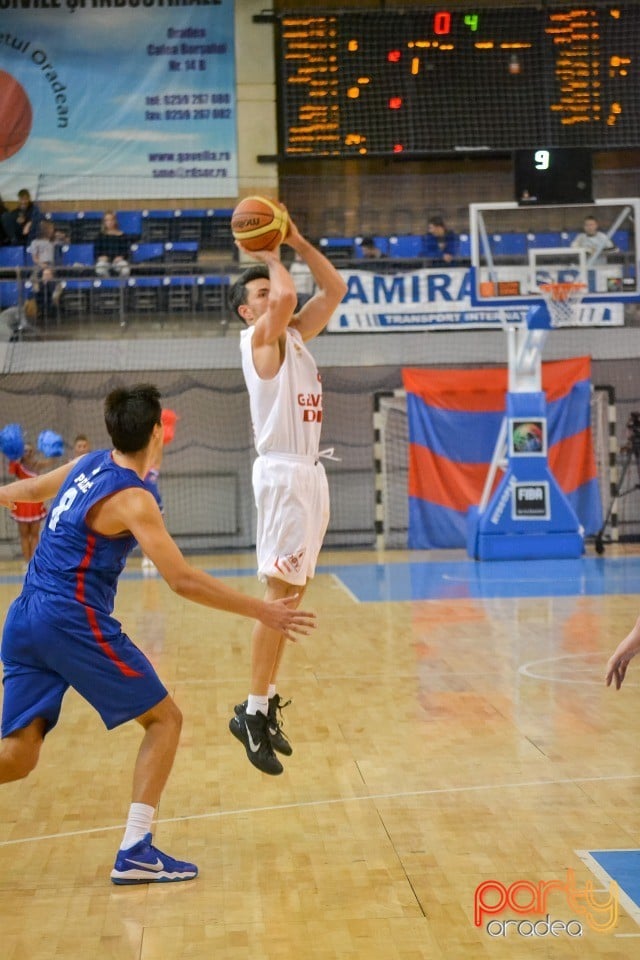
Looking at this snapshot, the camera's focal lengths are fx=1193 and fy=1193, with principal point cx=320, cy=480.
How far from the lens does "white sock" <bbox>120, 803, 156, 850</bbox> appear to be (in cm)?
357

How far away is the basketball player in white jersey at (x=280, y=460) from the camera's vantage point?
4531mm

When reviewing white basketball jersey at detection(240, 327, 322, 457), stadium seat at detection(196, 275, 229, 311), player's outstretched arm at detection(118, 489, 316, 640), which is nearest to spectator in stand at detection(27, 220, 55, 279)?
stadium seat at detection(196, 275, 229, 311)

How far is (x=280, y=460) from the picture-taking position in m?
4.70

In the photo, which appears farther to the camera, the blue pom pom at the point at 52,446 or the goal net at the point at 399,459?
the goal net at the point at 399,459

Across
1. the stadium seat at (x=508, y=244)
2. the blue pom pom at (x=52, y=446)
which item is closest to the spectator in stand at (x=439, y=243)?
the stadium seat at (x=508, y=244)

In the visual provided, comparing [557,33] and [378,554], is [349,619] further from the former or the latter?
[557,33]

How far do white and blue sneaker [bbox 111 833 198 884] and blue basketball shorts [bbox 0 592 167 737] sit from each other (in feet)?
1.25

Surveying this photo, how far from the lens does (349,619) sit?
9781 millimetres

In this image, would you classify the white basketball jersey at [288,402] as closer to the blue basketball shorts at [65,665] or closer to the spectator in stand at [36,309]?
the blue basketball shorts at [65,665]

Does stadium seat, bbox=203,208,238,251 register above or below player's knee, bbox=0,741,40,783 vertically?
above

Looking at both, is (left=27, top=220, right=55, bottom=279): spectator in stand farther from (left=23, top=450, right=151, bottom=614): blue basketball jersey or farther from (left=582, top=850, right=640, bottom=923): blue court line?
(left=582, top=850, right=640, bottom=923): blue court line

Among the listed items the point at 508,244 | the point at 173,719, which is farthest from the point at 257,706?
the point at 508,244

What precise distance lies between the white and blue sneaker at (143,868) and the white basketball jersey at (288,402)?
1.70 metres

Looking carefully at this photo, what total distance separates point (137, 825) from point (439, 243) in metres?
14.6
